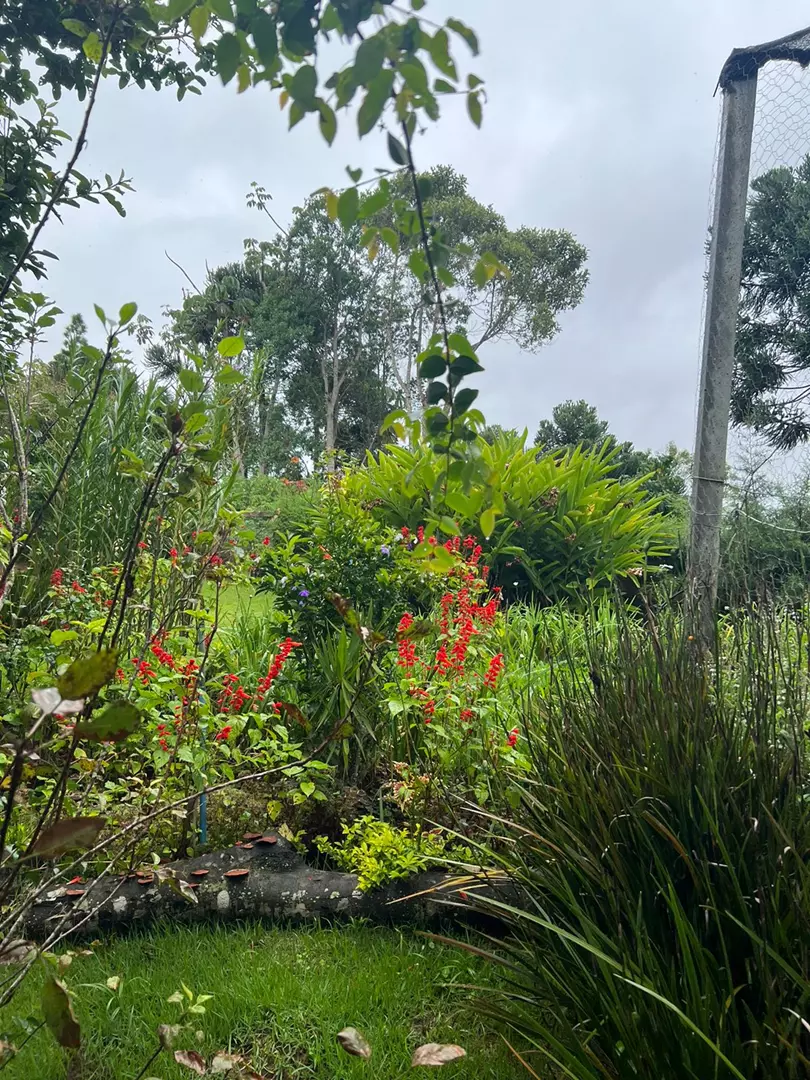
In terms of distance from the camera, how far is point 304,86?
2.09 feet

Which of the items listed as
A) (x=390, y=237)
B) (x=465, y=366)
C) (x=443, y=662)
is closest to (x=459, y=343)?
(x=465, y=366)

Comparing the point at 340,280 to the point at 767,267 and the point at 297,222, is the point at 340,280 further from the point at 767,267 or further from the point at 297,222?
the point at 767,267

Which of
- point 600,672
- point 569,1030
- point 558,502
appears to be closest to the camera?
point 569,1030

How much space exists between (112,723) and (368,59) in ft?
1.99

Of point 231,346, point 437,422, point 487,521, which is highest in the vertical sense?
point 231,346

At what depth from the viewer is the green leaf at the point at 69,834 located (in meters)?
0.66

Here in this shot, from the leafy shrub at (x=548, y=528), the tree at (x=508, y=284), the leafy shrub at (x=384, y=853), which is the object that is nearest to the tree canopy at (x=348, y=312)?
the tree at (x=508, y=284)

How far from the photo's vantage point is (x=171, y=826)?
8.59ft

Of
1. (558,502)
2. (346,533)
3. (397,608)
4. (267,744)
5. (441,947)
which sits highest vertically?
(558,502)

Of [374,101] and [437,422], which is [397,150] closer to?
[374,101]

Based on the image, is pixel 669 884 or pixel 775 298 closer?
pixel 669 884

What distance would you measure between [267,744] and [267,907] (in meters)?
0.51

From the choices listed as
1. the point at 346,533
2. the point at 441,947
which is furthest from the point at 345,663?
the point at 441,947

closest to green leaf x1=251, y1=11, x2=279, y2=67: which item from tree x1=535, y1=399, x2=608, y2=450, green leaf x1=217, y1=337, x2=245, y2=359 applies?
green leaf x1=217, y1=337, x2=245, y2=359
